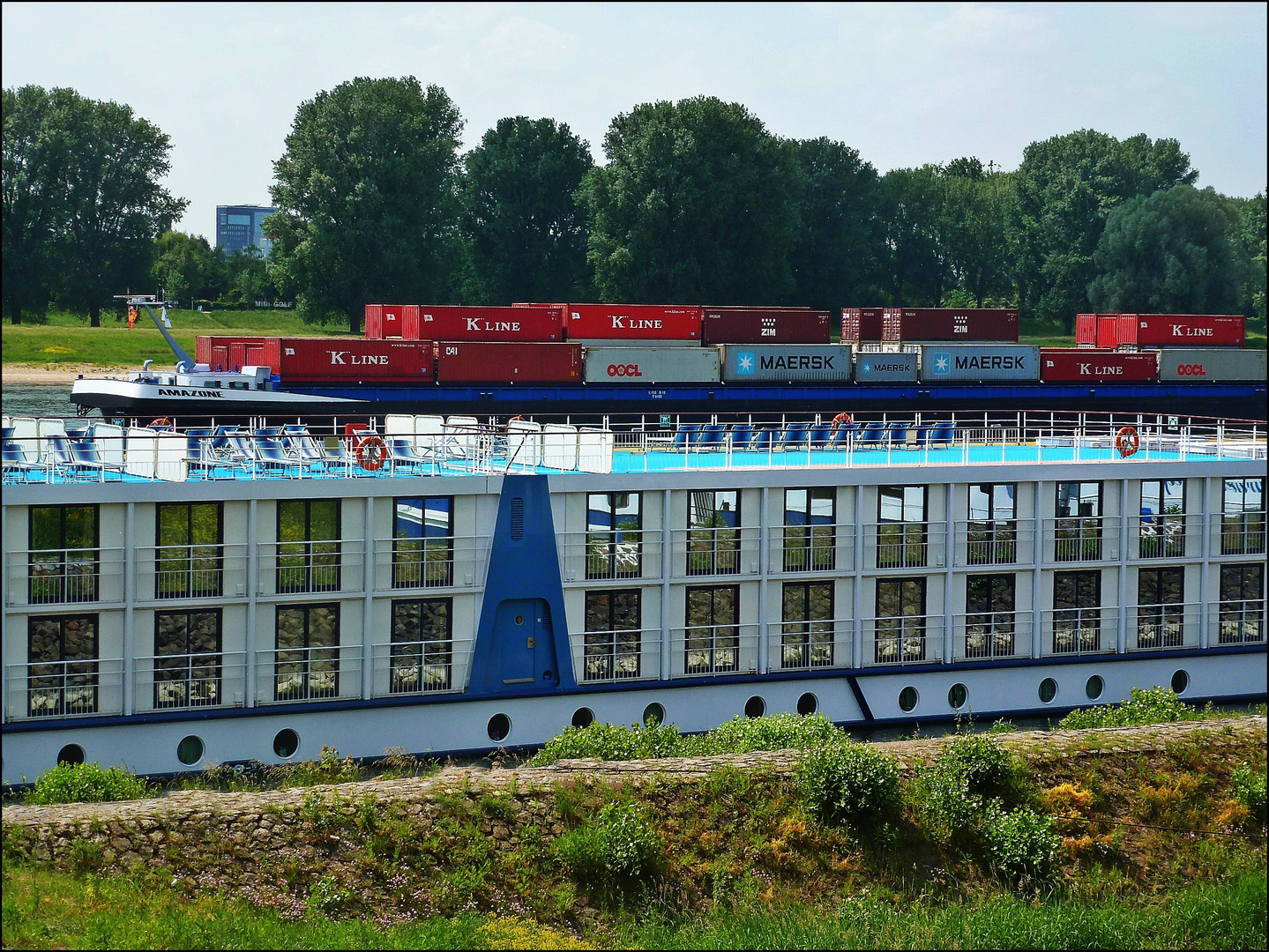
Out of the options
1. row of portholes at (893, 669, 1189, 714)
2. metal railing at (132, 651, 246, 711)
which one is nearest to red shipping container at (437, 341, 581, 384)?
row of portholes at (893, 669, 1189, 714)

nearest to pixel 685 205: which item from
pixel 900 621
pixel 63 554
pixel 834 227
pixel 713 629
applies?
pixel 834 227

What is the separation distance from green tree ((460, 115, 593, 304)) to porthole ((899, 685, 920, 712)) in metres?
67.0

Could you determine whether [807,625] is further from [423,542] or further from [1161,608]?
[1161,608]

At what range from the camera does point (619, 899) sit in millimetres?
15758

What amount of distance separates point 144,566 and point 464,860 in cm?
586

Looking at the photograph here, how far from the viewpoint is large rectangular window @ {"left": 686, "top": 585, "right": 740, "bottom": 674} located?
21.0 metres

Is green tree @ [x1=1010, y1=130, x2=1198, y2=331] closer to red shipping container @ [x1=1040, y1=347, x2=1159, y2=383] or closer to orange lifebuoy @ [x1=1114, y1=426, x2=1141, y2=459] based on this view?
red shipping container @ [x1=1040, y1=347, x2=1159, y2=383]

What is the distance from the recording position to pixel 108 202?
69812 mm

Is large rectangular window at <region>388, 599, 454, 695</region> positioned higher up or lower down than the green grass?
lower down

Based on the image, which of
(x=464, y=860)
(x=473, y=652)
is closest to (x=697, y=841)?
(x=464, y=860)

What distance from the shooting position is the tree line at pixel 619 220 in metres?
69.6

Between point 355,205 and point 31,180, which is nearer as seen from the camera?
point 31,180

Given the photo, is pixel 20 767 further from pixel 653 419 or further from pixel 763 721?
pixel 653 419

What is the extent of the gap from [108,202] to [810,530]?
57180 millimetres
